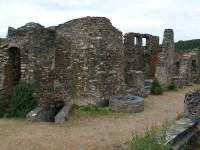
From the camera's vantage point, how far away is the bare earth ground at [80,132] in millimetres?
10484

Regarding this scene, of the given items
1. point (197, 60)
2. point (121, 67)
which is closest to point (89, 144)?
point (121, 67)

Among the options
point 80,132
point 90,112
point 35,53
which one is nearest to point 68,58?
point 35,53

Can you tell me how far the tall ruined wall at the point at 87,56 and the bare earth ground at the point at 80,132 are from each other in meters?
1.90

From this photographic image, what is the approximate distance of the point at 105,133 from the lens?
38.7ft

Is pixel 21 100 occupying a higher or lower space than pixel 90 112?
higher

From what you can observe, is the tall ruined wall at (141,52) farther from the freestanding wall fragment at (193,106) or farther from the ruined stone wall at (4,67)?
the freestanding wall fragment at (193,106)

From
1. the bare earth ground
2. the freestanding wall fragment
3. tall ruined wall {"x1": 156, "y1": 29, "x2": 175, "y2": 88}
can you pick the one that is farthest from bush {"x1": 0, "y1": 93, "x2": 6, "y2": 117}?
tall ruined wall {"x1": 156, "y1": 29, "x2": 175, "y2": 88}

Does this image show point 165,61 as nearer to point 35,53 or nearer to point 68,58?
point 68,58

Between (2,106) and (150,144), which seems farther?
(2,106)

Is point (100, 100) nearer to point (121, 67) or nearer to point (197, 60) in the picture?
point (121, 67)

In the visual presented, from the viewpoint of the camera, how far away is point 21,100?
14.5 m

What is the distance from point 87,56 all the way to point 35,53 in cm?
206

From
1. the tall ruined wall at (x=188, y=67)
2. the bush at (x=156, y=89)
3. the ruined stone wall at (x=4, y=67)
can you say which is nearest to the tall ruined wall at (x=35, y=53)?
the ruined stone wall at (x=4, y=67)

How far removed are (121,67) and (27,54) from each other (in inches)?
165
